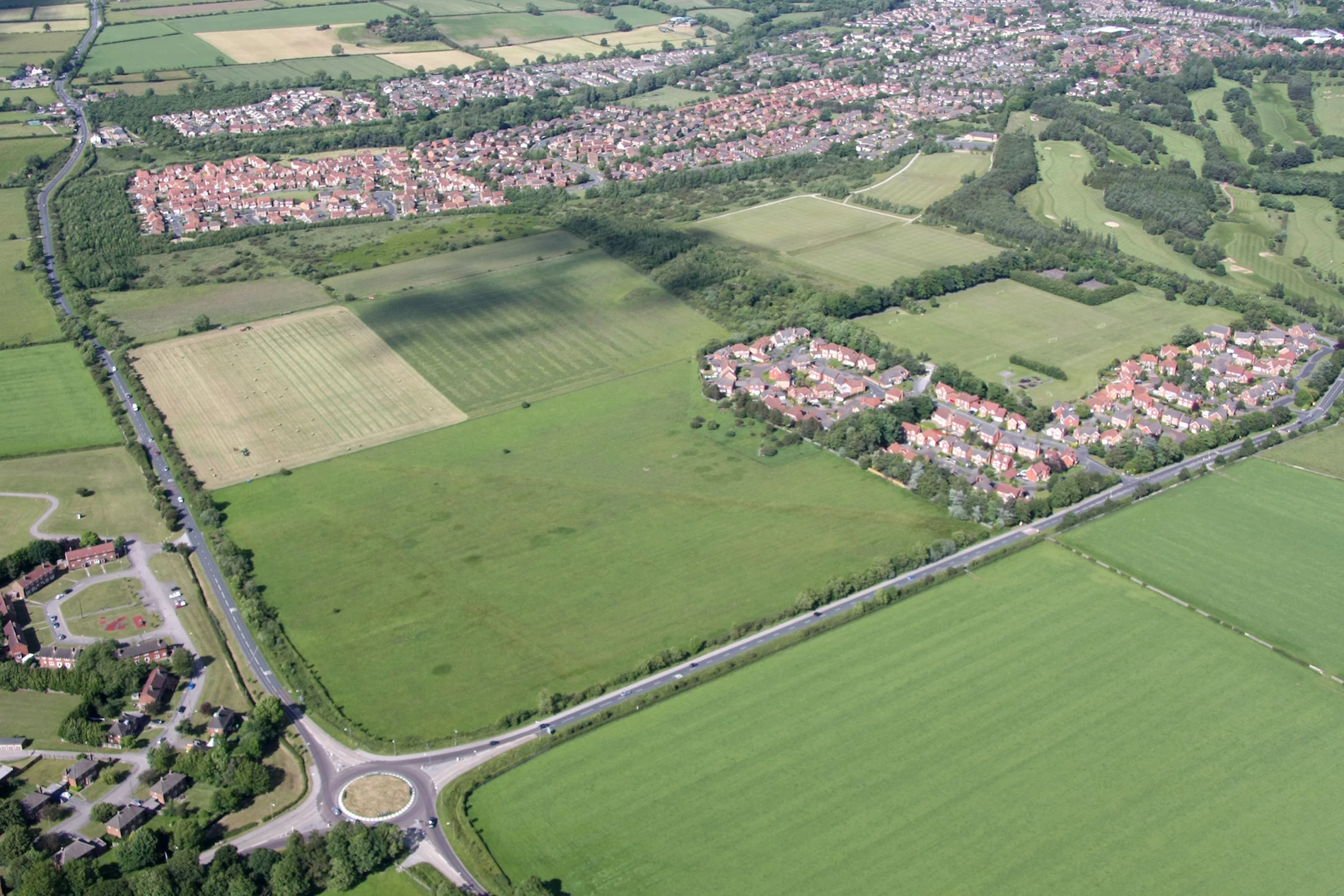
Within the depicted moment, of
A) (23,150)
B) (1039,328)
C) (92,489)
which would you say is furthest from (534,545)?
(23,150)

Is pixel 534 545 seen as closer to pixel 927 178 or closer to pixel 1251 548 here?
pixel 1251 548

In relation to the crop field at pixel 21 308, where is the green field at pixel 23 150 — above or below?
above

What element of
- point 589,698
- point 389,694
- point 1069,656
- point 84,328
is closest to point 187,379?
point 84,328

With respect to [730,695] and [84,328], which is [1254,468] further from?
[84,328]

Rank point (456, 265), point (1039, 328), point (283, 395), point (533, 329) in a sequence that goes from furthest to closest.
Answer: point (456, 265)
point (1039, 328)
point (533, 329)
point (283, 395)

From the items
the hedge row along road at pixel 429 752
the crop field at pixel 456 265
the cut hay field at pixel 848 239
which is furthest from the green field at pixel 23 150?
the cut hay field at pixel 848 239

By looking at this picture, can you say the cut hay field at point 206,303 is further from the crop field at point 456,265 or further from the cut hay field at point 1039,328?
the cut hay field at point 1039,328
